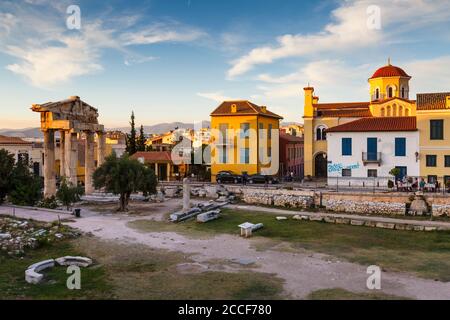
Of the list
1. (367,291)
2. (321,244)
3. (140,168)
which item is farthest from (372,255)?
(140,168)

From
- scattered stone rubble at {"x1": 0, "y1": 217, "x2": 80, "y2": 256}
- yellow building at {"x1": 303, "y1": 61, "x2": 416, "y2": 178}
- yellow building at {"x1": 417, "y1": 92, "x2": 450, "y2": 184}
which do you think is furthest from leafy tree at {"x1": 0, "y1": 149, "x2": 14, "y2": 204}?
yellow building at {"x1": 417, "y1": 92, "x2": 450, "y2": 184}

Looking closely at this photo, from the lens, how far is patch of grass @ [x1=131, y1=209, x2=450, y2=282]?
19.2 m

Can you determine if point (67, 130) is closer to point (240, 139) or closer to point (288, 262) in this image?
point (240, 139)

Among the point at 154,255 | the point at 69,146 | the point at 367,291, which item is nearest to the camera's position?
the point at 367,291

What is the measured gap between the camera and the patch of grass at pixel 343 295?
14.5 m

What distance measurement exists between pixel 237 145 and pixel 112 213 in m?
20.1

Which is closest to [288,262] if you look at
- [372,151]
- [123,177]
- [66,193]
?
[123,177]

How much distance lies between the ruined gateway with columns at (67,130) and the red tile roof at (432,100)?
99.1 feet

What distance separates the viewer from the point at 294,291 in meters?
15.4

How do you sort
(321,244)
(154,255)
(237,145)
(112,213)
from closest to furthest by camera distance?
(154,255)
(321,244)
(112,213)
(237,145)

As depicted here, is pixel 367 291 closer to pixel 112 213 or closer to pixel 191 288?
pixel 191 288

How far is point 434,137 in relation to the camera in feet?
131

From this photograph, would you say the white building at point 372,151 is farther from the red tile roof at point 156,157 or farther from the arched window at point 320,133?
the red tile roof at point 156,157

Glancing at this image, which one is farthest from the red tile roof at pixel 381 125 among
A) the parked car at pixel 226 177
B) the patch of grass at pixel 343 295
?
the patch of grass at pixel 343 295
